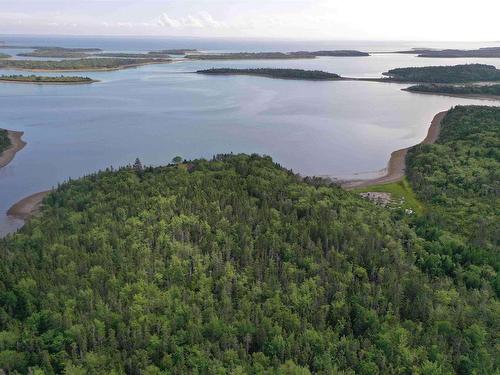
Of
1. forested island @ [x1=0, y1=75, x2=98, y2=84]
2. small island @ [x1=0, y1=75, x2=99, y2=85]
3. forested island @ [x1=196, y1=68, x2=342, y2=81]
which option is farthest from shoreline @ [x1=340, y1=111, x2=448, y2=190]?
forested island @ [x1=0, y1=75, x2=98, y2=84]

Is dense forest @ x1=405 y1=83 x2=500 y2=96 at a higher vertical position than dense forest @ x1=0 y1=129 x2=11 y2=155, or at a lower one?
higher

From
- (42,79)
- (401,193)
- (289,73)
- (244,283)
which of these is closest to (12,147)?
(244,283)

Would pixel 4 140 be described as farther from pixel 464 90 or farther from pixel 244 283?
pixel 464 90

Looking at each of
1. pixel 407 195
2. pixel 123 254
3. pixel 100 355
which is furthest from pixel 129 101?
pixel 100 355

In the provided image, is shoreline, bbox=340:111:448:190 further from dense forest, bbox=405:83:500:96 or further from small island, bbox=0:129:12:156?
dense forest, bbox=405:83:500:96

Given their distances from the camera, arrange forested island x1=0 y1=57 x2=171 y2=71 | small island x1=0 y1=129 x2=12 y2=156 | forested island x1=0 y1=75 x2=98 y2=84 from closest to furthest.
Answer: small island x1=0 y1=129 x2=12 y2=156 < forested island x1=0 y1=75 x2=98 y2=84 < forested island x1=0 y1=57 x2=171 y2=71

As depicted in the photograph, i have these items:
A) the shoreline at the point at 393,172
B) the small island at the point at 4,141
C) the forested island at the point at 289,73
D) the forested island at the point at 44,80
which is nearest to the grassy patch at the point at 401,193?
the shoreline at the point at 393,172
